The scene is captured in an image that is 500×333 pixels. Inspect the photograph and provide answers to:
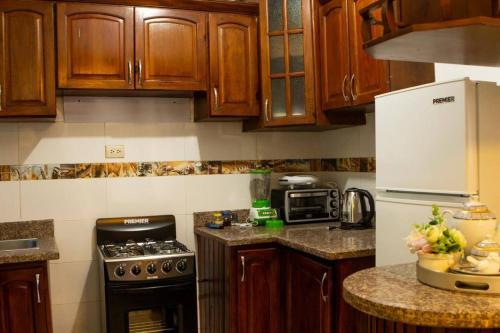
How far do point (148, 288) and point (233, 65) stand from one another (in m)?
1.44

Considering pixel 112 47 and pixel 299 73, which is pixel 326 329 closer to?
pixel 299 73

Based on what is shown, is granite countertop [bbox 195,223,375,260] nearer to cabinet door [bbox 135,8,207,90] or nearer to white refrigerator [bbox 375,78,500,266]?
white refrigerator [bbox 375,78,500,266]

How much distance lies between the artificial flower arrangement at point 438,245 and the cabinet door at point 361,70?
1.16 metres

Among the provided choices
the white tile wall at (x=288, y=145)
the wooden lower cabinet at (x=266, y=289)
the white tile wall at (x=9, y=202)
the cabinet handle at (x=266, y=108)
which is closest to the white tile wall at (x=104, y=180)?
the white tile wall at (x=9, y=202)

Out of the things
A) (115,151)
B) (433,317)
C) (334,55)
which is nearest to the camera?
(433,317)

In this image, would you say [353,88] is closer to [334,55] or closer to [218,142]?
[334,55]

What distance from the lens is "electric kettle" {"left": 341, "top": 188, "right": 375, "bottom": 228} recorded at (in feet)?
9.87

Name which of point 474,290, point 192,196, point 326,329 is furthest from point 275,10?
point 474,290

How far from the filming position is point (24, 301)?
8.42ft

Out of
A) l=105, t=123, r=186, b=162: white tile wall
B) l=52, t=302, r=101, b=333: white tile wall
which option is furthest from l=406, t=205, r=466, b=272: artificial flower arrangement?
l=52, t=302, r=101, b=333: white tile wall

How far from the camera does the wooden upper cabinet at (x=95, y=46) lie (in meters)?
2.94

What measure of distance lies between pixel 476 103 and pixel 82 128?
2329 millimetres

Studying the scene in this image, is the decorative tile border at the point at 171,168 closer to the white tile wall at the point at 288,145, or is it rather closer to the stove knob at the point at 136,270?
the white tile wall at the point at 288,145

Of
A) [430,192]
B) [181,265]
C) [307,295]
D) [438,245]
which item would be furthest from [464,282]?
[181,265]
